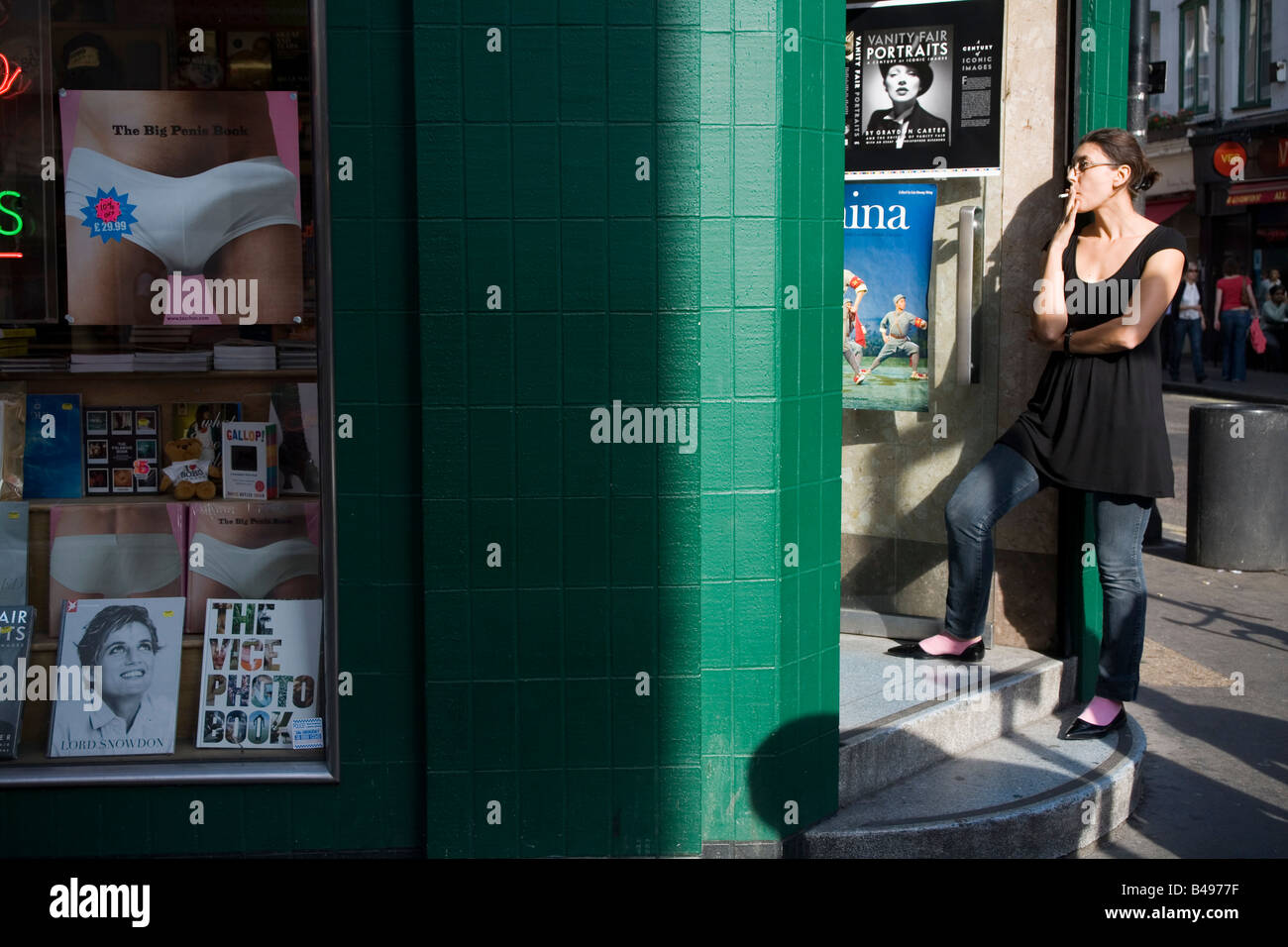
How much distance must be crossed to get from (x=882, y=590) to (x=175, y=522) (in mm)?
3230

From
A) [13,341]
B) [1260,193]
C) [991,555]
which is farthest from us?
[1260,193]

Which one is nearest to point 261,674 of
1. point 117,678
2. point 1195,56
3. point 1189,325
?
point 117,678

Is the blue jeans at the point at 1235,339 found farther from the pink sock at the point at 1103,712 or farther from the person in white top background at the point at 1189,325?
the pink sock at the point at 1103,712

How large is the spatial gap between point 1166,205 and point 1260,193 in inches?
169

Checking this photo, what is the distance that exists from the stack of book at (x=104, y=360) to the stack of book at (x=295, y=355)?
50 cm

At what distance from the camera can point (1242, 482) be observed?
9.46 metres

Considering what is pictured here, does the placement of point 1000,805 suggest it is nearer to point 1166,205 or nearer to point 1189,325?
point 1189,325

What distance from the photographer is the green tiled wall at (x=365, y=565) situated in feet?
13.9

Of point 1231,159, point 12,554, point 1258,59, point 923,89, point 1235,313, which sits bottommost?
point 12,554

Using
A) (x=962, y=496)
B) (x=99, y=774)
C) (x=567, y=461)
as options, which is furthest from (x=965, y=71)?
(x=99, y=774)

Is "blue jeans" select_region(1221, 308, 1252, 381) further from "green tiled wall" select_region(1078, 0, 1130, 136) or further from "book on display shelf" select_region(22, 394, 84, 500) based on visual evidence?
"book on display shelf" select_region(22, 394, 84, 500)

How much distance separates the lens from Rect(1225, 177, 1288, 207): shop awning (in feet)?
79.8

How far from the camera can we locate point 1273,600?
8.74 meters

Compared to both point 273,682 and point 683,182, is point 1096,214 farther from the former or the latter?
point 273,682
